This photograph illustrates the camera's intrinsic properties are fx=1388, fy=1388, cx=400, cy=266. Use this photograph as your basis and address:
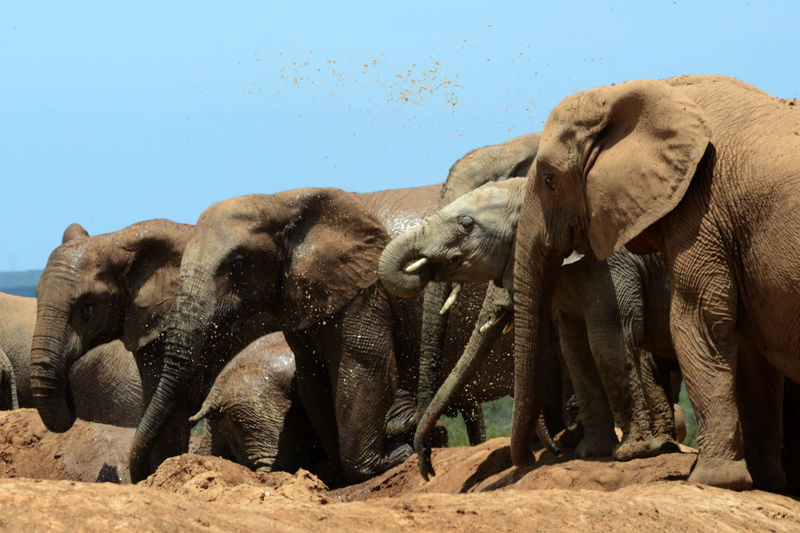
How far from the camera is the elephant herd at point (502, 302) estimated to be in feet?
20.1

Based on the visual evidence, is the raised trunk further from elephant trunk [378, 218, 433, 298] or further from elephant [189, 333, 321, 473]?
elephant [189, 333, 321, 473]

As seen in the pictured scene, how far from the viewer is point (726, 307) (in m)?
6.11

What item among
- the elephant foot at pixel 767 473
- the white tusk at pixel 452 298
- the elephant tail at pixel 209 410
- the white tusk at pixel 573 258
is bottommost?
the elephant foot at pixel 767 473

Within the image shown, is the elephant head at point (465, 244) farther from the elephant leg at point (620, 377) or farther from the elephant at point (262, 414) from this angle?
the elephant at point (262, 414)

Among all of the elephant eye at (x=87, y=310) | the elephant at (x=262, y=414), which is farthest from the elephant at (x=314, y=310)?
the elephant eye at (x=87, y=310)

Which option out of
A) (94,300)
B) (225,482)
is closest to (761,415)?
(225,482)

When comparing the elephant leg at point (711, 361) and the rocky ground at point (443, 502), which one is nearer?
the rocky ground at point (443, 502)

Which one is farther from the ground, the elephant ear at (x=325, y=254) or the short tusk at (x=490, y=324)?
the elephant ear at (x=325, y=254)

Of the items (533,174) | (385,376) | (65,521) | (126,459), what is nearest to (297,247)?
(385,376)

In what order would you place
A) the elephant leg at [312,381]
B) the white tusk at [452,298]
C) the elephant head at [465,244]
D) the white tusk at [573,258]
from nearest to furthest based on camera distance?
the white tusk at [573,258] < the elephant head at [465,244] < the white tusk at [452,298] < the elephant leg at [312,381]

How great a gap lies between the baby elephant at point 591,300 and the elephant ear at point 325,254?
7.29 ft

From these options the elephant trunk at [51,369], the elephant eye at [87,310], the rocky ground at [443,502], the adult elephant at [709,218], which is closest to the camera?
the rocky ground at [443,502]

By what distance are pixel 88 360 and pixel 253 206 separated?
14.1ft

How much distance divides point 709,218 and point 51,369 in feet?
19.6
